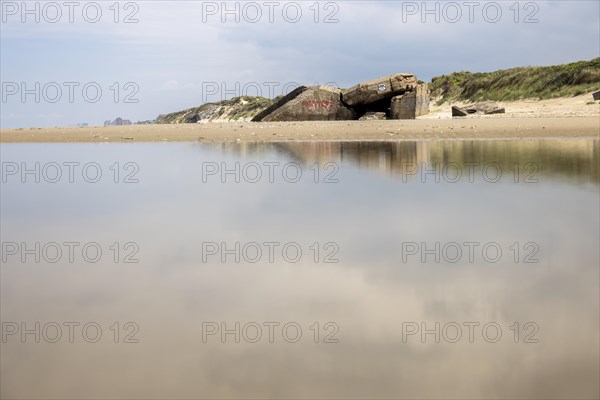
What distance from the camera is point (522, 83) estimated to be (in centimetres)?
3178

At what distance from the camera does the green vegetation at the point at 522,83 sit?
27250mm

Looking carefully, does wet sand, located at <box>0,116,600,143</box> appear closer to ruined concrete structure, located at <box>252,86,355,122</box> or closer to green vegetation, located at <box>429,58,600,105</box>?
ruined concrete structure, located at <box>252,86,355,122</box>

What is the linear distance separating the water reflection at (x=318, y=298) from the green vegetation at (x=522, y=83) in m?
23.9

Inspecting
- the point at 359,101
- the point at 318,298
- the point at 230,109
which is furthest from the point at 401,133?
the point at 230,109

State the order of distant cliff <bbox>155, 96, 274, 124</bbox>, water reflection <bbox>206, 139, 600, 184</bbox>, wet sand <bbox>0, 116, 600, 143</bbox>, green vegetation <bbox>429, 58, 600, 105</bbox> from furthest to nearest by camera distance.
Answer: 1. distant cliff <bbox>155, 96, 274, 124</bbox>
2. green vegetation <bbox>429, 58, 600, 105</bbox>
3. wet sand <bbox>0, 116, 600, 143</bbox>
4. water reflection <bbox>206, 139, 600, 184</bbox>

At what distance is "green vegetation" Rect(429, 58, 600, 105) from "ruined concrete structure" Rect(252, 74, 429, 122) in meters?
6.69

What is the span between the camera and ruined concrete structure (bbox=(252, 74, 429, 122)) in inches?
1006

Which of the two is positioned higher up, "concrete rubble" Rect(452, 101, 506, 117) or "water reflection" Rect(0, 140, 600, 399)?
"concrete rubble" Rect(452, 101, 506, 117)

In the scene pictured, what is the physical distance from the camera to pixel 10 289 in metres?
3.32

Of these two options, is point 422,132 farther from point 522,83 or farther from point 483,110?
point 522,83

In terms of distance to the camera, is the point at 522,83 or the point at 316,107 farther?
the point at 522,83

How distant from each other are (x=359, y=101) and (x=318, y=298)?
77.4 ft

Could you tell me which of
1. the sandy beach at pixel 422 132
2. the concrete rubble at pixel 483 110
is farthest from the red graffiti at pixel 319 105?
the concrete rubble at pixel 483 110

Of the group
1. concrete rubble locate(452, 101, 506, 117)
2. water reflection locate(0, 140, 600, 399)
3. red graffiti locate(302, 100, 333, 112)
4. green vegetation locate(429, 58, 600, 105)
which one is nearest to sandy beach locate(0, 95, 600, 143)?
concrete rubble locate(452, 101, 506, 117)
